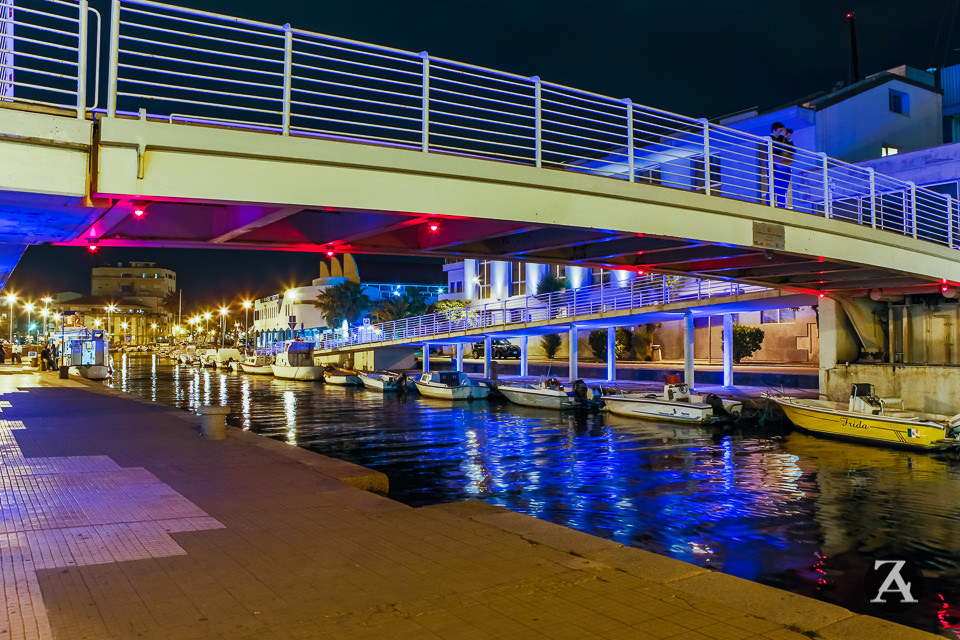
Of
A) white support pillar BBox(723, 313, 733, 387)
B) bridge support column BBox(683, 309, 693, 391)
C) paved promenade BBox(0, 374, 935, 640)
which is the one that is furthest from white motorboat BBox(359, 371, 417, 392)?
paved promenade BBox(0, 374, 935, 640)

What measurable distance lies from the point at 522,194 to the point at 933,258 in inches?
633

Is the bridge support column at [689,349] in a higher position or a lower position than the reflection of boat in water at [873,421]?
higher

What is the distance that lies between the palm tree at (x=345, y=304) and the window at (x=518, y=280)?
23308mm

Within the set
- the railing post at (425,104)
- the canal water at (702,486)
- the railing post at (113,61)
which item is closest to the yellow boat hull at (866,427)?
the canal water at (702,486)

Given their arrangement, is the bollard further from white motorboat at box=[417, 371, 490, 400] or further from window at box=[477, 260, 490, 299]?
window at box=[477, 260, 490, 299]

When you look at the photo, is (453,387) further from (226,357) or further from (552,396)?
(226,357)

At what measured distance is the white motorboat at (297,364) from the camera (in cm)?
5791

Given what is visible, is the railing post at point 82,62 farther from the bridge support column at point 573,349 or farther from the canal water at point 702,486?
the bridge support column at point 573,349

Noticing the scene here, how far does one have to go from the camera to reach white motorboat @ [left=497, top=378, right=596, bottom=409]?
33.2 metres

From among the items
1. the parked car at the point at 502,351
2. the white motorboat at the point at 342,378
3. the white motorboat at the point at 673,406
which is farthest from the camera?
the parked car at the point at 502,351

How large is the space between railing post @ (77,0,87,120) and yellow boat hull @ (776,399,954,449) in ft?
74.2

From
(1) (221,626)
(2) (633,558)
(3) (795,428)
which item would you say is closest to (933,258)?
(3) (795,428)

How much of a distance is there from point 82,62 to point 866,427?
23.1 m

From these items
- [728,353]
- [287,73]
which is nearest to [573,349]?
[728,353]
